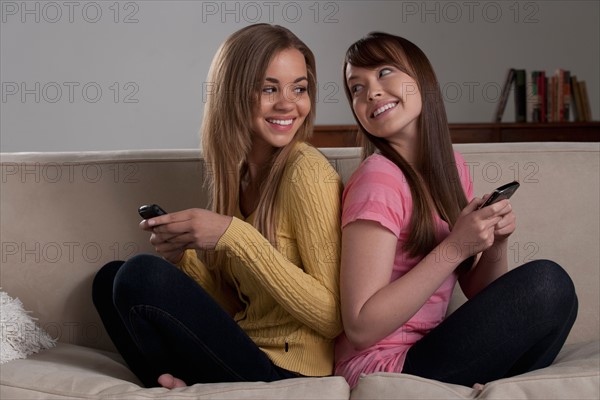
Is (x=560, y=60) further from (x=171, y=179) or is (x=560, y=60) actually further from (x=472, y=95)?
(x=171, y=179)

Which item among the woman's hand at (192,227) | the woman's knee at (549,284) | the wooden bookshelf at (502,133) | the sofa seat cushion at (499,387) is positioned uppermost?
the woman's hand at (192,227)

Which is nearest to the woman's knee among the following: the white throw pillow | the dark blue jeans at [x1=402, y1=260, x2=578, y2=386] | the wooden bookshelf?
the dark blue jeans at [x1=402, y1=260, x2=578, y2=386]

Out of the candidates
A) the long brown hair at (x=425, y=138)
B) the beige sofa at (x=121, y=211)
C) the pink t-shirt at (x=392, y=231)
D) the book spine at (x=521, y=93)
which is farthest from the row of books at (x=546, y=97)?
the pink t-shirt at (x=392, y=231)

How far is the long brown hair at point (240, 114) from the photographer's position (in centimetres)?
158

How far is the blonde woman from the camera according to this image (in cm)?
140

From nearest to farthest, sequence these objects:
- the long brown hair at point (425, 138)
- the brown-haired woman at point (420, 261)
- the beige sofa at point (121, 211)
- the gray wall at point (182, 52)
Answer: the brown-haired woman at point (420, 261) < the long brown hair at point (425, 138) < the beige sofa at point (121, 211) < the gray wall at point (182, 52)

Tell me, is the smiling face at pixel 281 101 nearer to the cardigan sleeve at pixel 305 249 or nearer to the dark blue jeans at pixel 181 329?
the cardigan sleeve at pixel 305 249

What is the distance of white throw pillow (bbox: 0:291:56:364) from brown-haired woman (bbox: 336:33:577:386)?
25.1 inches

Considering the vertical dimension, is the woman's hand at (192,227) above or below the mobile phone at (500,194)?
below

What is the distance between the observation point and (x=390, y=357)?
1.44 metres

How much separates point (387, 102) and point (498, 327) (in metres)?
0.47

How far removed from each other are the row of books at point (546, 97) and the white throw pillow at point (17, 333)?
2.62m

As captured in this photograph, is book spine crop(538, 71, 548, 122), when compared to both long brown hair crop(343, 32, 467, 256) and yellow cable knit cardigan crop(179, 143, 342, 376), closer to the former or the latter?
long brown hair crop(343, 32, 467, 256)

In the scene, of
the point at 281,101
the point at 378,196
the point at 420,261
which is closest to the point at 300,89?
the point at 281,101
